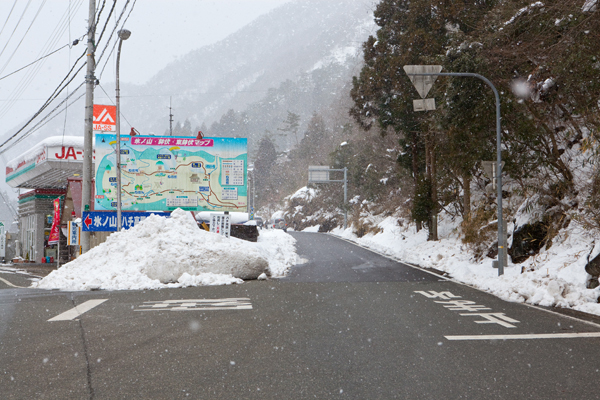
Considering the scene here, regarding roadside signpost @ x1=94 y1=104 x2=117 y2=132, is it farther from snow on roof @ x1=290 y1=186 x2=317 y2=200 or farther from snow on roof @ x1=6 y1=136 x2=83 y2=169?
snow on roof @ x1=290 y1=186 x2=317 y2=200

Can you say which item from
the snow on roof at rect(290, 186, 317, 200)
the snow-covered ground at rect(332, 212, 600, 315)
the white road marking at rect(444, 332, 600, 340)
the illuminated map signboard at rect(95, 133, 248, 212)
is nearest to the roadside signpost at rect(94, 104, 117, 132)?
the illuminated map signboard at rect(95, 133, 248, 212)

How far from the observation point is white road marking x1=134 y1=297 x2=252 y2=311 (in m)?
8.88

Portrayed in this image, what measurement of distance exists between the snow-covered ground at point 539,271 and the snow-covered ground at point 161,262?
6.15 m

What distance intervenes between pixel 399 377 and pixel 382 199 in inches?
1340

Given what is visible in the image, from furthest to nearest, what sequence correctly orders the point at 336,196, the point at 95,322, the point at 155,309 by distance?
the point at 336,196
the point at 155,309
the point at 95,322

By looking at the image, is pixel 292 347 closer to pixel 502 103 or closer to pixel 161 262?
pixel 161 262

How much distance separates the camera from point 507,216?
18.0 m

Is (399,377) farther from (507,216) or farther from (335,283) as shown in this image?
(507,216)

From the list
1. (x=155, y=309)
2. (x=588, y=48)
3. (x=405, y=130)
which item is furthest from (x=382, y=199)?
(x=155, y=309)

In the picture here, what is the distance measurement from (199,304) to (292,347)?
3.95 metres

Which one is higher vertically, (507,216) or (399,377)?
(507,216)

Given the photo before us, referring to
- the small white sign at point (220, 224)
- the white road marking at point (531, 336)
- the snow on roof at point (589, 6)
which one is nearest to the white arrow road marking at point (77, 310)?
the white road marking at point (531, 336)

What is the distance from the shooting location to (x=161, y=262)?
12547 millimetres

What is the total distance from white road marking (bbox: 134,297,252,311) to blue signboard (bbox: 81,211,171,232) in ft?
26.1
